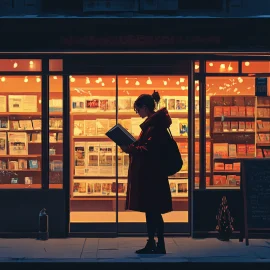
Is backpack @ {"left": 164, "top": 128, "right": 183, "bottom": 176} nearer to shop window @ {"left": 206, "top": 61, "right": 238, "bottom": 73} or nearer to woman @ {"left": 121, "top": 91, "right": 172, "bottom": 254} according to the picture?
woman @ {"left": 121, "top": 91, "right": 172, "bottom": 254}

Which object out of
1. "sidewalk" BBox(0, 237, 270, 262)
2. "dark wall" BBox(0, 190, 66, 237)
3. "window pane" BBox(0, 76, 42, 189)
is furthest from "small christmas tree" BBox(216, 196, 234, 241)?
"window pane" BBox(0, 76, 42, 189)

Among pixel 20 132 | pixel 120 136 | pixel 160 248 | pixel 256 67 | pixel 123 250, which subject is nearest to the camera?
pixel 120 136

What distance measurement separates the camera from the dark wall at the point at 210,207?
1224 centimetres

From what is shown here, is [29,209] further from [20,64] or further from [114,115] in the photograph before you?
[20,64]

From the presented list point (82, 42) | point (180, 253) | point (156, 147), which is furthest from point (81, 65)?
point (180, 253)

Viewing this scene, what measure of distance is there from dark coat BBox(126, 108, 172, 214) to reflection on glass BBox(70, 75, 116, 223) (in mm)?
2294

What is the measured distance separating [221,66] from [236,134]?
3.96 feet

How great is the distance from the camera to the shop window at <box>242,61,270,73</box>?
12414 mm

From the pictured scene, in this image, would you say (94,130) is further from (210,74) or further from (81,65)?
(210,74)

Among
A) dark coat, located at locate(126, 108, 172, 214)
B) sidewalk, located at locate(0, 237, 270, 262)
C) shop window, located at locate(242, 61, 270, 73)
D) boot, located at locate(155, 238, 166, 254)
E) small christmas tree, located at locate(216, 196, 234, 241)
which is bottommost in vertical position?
sidewalk, located at locate(0, 237, 270, 262)

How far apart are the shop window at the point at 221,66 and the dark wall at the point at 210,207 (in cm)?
205

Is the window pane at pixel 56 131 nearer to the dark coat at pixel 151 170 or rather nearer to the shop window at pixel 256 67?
the dark coat at pixel 151 170

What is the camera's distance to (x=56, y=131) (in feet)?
40.6

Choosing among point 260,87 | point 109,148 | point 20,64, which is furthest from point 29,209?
point 260,87
